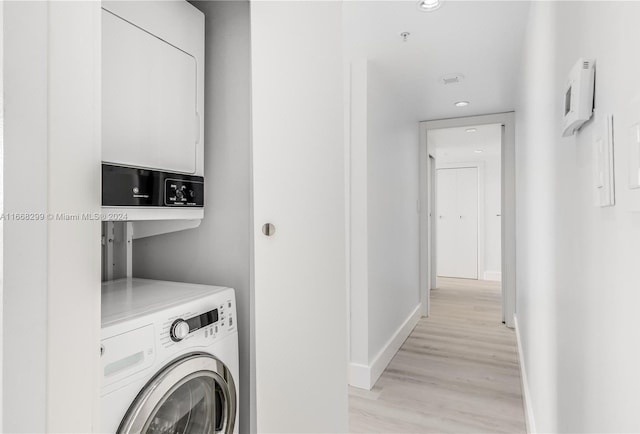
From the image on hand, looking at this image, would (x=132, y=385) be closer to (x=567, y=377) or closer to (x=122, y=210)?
(x=122, y=210)

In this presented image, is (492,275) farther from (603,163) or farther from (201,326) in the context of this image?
(603,163)

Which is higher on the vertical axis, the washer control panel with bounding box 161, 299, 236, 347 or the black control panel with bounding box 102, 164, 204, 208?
the black control panel with bounding box 102, 164, 204, 208

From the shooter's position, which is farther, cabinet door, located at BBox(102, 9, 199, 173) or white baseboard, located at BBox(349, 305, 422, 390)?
white baseboard, located at BBox(349, 305, 422, 390)

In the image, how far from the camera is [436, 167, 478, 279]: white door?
6648 millimetres

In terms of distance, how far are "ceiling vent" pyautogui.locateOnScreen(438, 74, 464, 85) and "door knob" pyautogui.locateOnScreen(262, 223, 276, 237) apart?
2113mm

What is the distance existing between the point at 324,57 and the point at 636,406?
4.01 feet

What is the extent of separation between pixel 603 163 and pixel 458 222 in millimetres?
6443

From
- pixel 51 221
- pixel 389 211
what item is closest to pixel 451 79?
pixel 389 211

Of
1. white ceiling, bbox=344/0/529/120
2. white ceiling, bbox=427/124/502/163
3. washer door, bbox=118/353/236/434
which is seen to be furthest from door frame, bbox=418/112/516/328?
washer door, bbox=118/353/236/434

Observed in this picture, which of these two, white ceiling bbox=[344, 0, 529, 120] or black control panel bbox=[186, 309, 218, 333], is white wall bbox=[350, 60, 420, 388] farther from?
black control panel bbox=[186, 309, 218, 333]

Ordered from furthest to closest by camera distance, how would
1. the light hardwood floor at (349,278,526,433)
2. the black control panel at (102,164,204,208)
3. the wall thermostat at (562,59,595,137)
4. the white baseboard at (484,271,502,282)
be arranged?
the white baseboard at (484,271,502,282) → the light hardwood floor at (349,278,526,433) → the black control panel at (102,164,204,208) → the wall thermostat at (562,59,595,137)

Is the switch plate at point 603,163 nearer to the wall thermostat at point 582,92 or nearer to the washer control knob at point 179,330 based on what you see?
the wall thermostat at point 582,92

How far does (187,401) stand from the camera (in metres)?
1.28

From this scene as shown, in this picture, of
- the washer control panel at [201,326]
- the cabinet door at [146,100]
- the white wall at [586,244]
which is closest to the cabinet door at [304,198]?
the washer control panel at [201,326]
